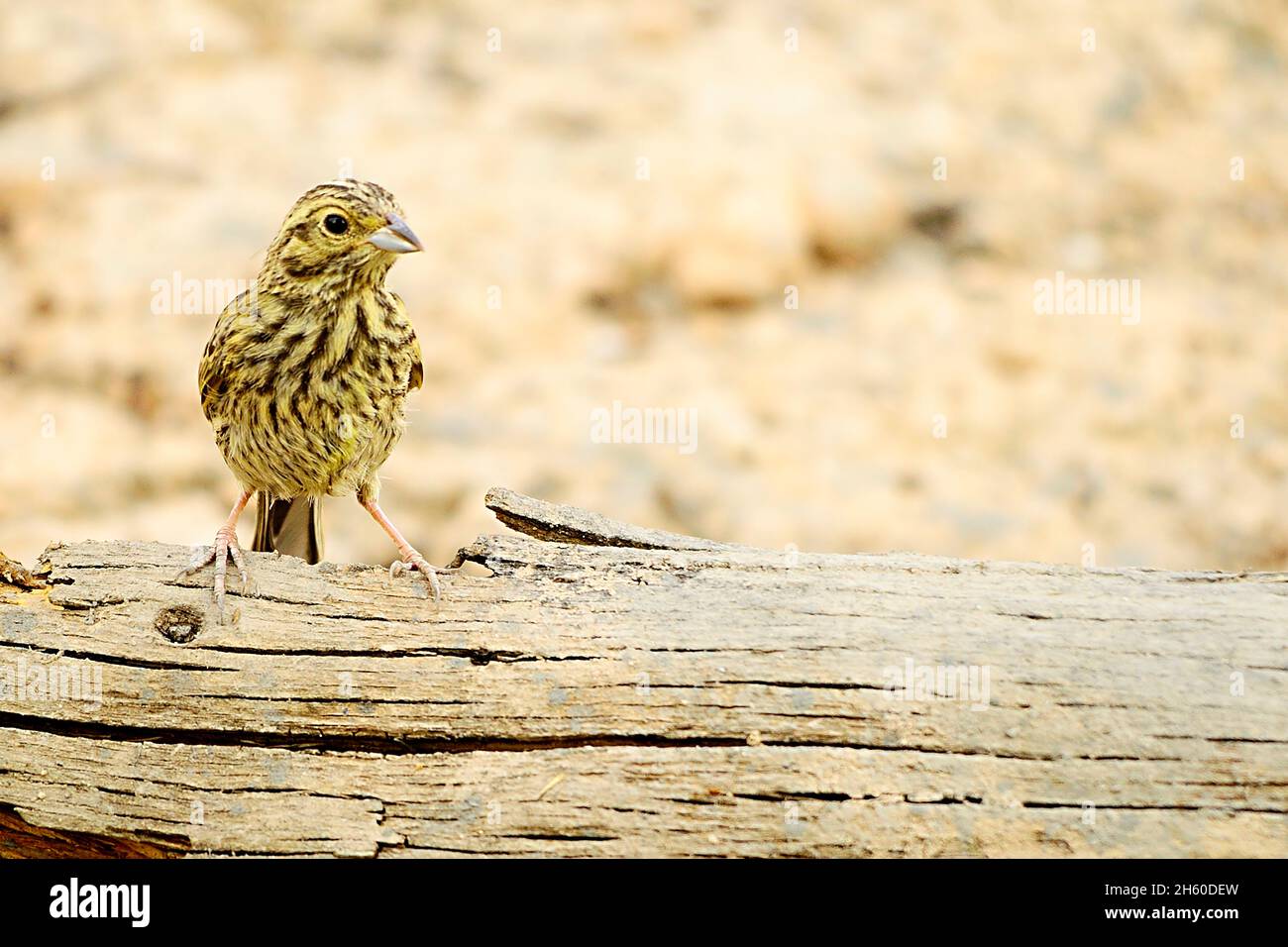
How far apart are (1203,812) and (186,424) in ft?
14.4

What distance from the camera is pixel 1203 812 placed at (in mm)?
2836

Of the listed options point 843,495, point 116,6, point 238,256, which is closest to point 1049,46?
point 843,495

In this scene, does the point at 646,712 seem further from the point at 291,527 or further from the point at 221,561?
the point at 291,527

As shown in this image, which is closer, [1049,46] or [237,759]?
[237,759]

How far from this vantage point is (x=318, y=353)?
3717 mm

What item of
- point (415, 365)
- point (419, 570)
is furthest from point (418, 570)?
point (415, 365)

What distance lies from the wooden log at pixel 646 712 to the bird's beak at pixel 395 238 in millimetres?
865

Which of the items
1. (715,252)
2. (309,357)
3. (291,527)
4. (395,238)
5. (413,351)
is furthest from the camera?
(715,252)

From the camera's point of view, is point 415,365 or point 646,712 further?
point 415,365

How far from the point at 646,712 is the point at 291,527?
173 cm

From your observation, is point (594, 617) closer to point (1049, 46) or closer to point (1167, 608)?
point (1167, 608)

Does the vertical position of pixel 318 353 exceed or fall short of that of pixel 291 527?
it exceeds it

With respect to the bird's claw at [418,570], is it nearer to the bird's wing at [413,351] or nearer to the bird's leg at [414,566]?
the bird's leg at [414,566]

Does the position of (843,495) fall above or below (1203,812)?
above
